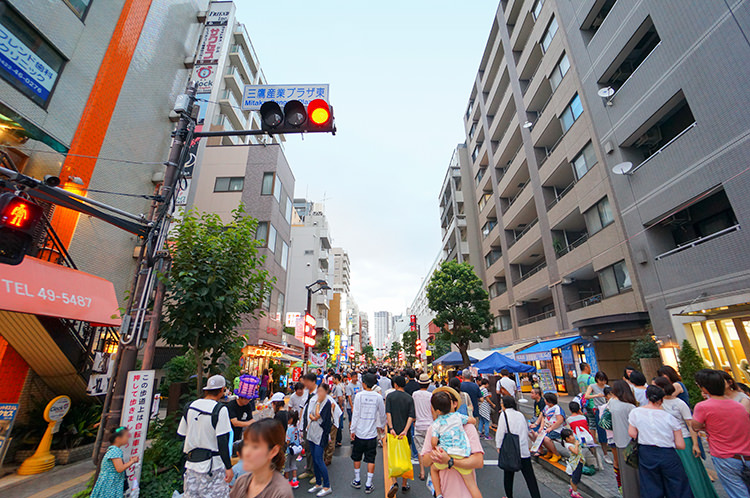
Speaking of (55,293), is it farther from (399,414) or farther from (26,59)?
(399,414)

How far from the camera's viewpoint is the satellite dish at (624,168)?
549 inches

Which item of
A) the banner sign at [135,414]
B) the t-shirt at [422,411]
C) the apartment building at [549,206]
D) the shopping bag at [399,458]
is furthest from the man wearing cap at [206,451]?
the apartment building at [549,206]

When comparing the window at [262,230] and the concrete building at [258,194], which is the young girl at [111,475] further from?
the window at [262,230]

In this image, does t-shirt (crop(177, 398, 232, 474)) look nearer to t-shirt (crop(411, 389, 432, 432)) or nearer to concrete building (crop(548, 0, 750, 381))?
t-shirt (crop(411, 389, 432, 432))

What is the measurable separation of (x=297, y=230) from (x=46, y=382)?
3692 centimetres

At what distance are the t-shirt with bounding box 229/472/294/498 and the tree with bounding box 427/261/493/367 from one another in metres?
22.1

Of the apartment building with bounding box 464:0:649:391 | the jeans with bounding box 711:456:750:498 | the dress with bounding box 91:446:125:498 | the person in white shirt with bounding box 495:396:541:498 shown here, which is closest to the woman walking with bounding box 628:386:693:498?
the jeans with bounding box 711:456:750:498

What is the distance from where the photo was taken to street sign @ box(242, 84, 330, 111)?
609cm

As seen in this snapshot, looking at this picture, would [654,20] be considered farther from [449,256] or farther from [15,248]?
[449,256]

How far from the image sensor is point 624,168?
46.0 ft

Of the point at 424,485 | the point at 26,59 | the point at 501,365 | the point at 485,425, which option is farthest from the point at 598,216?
the point at 26,59

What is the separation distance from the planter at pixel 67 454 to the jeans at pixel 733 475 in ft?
40.1

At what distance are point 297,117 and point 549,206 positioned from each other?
2238 centimetres

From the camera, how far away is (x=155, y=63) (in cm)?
1351
